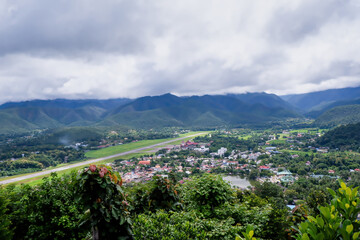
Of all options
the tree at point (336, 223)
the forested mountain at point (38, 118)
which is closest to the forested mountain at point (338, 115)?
the tree at point (336, 223)

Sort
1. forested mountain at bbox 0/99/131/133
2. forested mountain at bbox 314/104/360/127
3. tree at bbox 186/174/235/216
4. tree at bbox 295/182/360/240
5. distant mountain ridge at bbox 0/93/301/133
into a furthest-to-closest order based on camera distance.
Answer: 1. distant mountain ridge at bbox 0/93/301/133
2. forested mountain at bbox 0/99/131/133
3. forested mountain at bbox 314/104/360/127
4. tree at bbox 186/174/235/216
5. tree at bbox 295/182/360/240

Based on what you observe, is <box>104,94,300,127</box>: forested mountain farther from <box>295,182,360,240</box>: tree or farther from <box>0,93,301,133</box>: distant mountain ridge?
<box>295,182,360,240</box>: tree

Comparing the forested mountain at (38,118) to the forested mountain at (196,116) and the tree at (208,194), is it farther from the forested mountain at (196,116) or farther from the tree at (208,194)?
the tree at (208,194)

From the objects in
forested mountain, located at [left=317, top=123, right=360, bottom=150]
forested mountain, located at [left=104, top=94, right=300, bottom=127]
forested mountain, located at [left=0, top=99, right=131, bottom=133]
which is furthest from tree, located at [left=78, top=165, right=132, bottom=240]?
forested mountain, located at [left=0, top=99, right=131, bottom=133]

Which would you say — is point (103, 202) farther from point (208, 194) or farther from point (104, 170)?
point (208, 194)

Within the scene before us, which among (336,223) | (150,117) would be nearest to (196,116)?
(150,117)

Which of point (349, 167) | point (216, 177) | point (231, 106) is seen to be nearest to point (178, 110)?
point (231, 106)

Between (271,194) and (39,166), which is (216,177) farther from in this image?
(39,166)

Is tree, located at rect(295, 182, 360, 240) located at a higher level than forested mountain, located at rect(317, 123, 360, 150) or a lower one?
higher

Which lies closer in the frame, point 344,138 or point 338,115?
point 344,138
